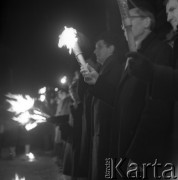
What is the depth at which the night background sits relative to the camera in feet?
32.7

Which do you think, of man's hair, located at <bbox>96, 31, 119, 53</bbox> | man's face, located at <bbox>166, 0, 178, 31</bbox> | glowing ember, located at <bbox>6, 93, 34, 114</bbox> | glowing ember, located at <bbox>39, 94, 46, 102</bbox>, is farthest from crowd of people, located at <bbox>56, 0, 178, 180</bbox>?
glowing ember, located at <bbox>39, 94, 46, 102</bbox>

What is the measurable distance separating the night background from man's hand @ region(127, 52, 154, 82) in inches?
247

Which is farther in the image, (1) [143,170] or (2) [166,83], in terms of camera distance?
(1) [143,170]

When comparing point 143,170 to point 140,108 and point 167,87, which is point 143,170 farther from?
point 167,87

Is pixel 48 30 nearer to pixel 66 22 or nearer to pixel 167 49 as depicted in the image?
pixel 66 22

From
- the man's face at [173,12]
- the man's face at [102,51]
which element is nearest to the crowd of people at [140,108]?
the man's face at [173,12]

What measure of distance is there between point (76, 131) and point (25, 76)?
14.9m

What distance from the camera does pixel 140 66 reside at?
2.55 meters

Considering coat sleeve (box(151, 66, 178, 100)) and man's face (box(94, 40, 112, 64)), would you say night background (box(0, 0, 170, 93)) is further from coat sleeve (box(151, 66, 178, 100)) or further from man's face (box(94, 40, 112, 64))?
coat sleeve (box(151, 66, 178, 100))

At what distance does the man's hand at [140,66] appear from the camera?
2.53 m

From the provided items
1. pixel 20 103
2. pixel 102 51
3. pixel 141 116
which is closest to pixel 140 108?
pixel 141 116

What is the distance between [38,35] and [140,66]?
46.5ft

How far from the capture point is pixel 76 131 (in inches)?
220

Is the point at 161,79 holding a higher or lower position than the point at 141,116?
higher
